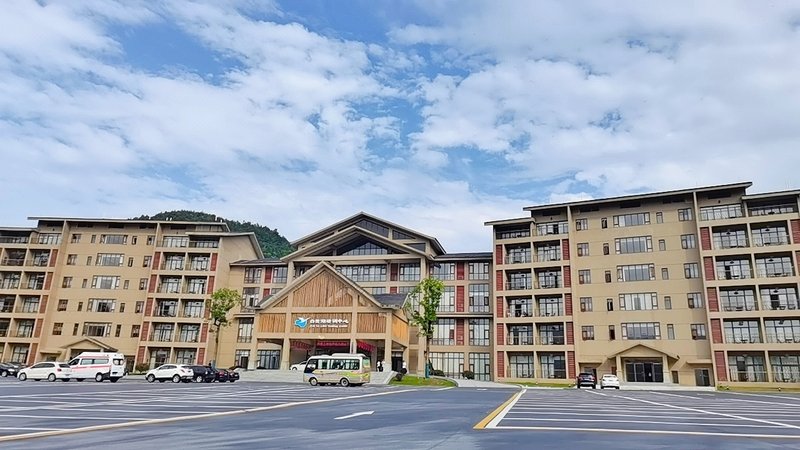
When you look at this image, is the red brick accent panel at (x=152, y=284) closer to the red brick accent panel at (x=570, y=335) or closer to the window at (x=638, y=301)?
the red brick accent panel at (x=570, y=335)

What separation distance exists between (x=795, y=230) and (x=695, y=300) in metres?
10.6

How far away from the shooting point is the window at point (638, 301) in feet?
172

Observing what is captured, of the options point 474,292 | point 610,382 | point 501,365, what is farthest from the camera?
point 474,292

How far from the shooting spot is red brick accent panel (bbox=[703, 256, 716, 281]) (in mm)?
49969

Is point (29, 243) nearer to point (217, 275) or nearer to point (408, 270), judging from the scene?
point (217, 275)

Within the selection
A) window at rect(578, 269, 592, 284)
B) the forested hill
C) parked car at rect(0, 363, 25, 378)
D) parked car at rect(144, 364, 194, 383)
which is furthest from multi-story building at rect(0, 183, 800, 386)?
the forested hill

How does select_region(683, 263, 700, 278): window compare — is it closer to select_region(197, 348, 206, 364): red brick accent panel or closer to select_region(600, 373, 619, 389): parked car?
select_region(600, 373, 619, 389): parked car

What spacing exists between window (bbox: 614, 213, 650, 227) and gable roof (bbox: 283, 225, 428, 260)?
69.3ft

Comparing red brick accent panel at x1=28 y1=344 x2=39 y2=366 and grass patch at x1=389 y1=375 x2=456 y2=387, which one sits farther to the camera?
red brick accent panel at x1=28 y1=344 x2=39 y2=366

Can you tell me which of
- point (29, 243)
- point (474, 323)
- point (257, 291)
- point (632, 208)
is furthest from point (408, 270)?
point (29, 243)

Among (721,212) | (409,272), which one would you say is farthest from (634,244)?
(409,272)

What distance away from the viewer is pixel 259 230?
116m

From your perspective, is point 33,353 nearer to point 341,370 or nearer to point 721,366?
point 341,370

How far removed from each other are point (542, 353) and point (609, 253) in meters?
12.7
